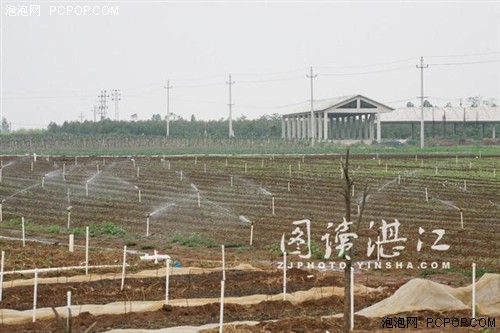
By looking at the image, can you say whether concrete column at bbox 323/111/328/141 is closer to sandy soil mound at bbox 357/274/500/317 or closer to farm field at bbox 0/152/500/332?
farm field at bbox 0/152/500/332

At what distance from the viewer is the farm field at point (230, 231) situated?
1484 centimetres

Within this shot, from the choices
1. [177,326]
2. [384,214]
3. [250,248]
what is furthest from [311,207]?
[177,326]

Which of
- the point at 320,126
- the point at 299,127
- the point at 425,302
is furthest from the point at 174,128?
the point at 425,302

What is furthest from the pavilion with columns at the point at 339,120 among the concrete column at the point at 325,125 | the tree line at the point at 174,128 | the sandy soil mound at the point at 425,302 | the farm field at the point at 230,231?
the sandy soil mound at the point at 425,302

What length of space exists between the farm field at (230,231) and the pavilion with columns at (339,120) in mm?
24542

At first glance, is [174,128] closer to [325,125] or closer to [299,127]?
[299,127]

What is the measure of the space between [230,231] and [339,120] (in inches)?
2318

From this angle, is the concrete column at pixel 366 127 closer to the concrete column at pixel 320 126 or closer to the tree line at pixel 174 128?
the concrete column at pixel 320 126

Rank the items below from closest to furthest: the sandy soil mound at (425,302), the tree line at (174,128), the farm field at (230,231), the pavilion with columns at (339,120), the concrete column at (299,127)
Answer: the sandy soil mound at (425,302)
the farm field at (230,231)
the pavilion with columns at (339,120)
the concrete column at (299,127)
the tree line at (174,128)

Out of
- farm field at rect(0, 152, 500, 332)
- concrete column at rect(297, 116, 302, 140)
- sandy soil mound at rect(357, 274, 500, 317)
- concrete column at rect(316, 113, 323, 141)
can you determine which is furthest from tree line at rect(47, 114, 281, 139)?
sandy soil mound at rect(357, 274, 500, 317)

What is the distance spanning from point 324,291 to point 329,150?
50.0 metres

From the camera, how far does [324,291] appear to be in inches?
624

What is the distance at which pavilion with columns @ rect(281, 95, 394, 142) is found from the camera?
77.1m

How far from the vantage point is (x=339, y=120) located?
3332 inches
